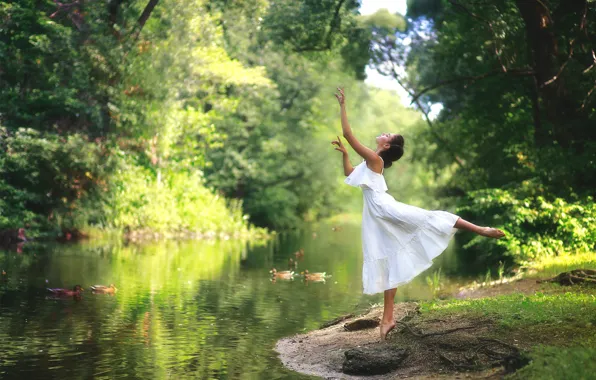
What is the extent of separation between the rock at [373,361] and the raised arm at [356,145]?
6.85ft

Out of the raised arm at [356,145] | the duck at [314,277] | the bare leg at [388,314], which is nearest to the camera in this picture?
the raised arm at [356,145]

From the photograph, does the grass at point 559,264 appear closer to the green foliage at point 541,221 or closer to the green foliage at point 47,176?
the green foliage at point 541,221

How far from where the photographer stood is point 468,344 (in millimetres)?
8070

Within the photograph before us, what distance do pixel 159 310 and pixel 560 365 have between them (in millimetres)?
8077

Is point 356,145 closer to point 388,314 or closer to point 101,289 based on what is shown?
point 388,314

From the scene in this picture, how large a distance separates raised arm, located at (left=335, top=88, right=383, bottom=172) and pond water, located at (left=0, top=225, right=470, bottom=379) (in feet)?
8.38

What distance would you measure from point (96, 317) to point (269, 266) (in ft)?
33.1

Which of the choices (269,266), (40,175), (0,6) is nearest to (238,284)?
(269,266)

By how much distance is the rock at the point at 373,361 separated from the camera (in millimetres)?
8141

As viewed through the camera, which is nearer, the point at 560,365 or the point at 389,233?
the point at 560,365

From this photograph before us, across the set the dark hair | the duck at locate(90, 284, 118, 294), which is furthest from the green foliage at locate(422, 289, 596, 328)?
the duck at locate(90, 284, 118, 294)

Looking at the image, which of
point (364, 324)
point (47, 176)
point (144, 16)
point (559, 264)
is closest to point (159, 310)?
point (364, 324)

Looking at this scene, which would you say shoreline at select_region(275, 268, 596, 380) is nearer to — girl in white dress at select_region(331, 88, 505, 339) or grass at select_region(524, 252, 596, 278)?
girl in white dress at select_region(331, 88, 505, 339)

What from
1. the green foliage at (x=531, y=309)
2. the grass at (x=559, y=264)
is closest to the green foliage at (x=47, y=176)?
the grass at (x=559, y=264)
